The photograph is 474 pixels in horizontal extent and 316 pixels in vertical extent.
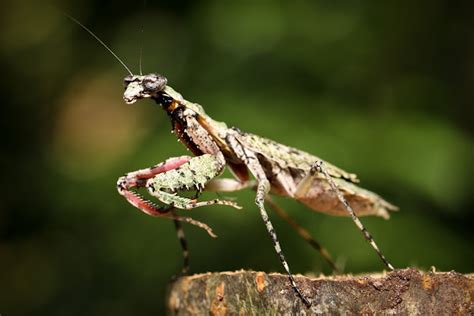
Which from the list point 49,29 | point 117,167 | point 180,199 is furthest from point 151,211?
point 49,29

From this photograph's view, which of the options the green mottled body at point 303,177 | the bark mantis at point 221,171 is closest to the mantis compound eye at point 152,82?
the bark mantis at point 221,171

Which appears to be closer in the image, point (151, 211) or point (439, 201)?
point (151, 211)

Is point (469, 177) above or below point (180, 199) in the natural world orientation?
below

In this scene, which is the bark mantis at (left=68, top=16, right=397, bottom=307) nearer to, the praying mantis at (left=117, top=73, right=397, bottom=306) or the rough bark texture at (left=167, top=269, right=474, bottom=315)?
the praying mantis at (left=117, top=73, right=397, bottom=306)

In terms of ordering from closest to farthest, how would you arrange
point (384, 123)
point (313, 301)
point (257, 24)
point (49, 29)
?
point (313, 301) → point (384, 123) → point (257, 24) → point (49, 29)

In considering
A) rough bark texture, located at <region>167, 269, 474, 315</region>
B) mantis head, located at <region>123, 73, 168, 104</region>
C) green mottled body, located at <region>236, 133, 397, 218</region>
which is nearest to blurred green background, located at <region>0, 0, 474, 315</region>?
green mottled body, located at <region>236, 133, 397, 218</region>

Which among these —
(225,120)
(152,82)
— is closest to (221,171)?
(152,82)

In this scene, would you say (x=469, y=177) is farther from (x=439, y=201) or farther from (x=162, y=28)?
(x=162, y=28)

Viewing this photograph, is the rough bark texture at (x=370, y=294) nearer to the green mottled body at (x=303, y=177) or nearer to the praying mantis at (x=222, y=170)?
the praying mantis at (x=222, y=170)
